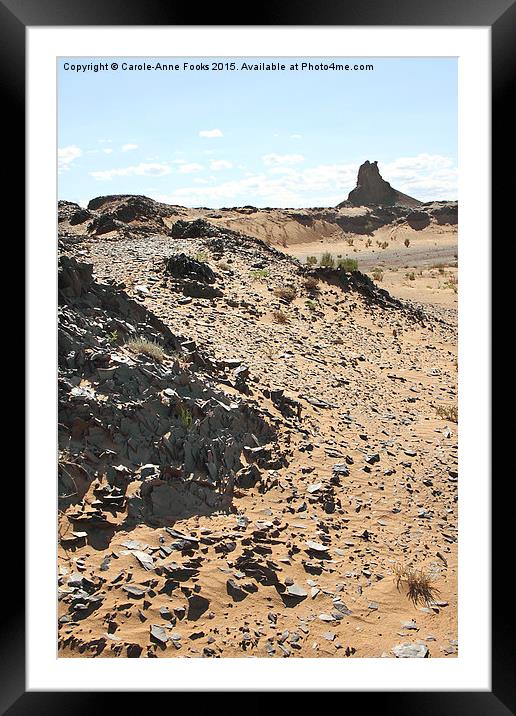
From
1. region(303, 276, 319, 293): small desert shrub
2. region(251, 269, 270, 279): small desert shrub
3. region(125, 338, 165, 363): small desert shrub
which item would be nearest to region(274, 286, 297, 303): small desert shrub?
region(303, 276, 319, 293): small desert shrub

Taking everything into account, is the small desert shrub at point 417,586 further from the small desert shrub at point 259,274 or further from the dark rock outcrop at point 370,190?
the dark rock outcrop at point 370,190

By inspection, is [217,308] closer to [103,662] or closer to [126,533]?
[126,533]

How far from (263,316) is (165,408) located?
18.3 feet

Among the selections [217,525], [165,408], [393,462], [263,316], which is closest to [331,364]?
[263,316]

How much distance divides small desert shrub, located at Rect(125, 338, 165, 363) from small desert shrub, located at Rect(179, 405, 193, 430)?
3.36ft

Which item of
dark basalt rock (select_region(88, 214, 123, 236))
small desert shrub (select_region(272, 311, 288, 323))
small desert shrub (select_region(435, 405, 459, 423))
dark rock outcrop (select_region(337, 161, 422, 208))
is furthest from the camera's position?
dark rock outcrop (select_region(337, 161, 422, 208))

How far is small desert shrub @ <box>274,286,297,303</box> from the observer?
505 inches

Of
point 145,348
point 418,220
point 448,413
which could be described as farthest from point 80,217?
point 418,220

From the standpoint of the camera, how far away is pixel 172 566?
15.5 feet

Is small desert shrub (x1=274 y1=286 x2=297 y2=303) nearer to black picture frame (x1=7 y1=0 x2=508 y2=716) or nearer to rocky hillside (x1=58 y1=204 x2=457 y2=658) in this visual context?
rocky hillside (x1=58 y1=204 x2=457 y2=658)

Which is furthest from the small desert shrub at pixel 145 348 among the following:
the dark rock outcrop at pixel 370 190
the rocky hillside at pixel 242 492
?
the dark rock outcrop at pixel 370 190

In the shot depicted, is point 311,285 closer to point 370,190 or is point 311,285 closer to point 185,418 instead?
point 185,418
